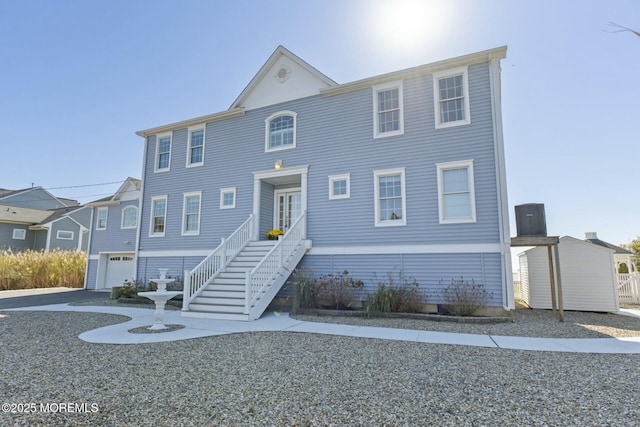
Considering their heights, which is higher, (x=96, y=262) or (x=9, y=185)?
(x=9, y=185)

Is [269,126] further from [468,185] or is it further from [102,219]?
[102,219]

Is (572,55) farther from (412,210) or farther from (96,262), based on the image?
(96,262)

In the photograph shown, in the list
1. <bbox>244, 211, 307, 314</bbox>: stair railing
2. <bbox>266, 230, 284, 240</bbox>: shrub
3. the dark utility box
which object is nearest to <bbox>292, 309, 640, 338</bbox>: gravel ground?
<bbox>244, 211, 307, 314</bbox>: stair railing

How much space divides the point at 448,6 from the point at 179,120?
11.2 meters

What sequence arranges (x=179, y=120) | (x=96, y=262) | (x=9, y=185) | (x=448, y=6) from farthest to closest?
1. (x=9, y=185)
2. (x=96, y=262)
3. (x=179, y=120)
4. (x=448, y=6)

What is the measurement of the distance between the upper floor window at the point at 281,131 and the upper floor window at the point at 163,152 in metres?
5.18

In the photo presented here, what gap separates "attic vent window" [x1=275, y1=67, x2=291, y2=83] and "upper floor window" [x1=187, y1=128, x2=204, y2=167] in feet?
13.2

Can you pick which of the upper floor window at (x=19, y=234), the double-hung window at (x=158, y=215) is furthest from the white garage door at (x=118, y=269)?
the upper floor window at (x=19, y=234)

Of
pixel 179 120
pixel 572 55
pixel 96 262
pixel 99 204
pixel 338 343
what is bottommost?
pixel 338 343

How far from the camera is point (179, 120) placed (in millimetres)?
14398

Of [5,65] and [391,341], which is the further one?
[5,65]

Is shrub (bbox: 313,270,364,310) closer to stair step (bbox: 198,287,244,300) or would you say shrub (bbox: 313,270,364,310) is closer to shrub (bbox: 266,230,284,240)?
stair step (bbox: 198,287,244,300)

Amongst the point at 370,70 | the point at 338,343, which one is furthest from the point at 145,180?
the point at 338,343

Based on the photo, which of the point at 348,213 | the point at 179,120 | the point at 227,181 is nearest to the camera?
the point at 348,213
